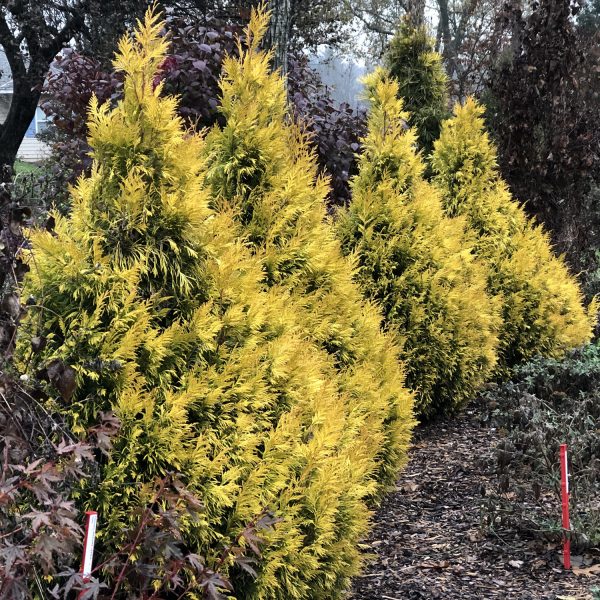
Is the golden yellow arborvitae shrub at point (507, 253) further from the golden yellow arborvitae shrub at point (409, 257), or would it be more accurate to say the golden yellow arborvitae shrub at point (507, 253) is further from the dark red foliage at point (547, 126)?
the dark red foliage at point (547, 126)

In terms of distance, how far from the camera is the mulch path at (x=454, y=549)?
142 inches

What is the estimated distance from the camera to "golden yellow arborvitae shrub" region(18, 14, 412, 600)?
2.60 m

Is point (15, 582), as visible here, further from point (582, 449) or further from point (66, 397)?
point (582, 449)

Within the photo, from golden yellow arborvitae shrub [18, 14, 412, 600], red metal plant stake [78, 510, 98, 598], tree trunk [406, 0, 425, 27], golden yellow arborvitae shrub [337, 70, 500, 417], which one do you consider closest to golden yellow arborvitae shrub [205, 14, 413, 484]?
golden yellow arborvitae shrub [18, 14, 412, 600]

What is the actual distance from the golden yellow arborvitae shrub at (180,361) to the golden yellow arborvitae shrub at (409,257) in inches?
100

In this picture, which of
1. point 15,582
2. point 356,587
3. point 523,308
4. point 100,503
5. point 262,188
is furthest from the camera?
point 523,308

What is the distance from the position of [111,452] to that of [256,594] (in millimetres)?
749

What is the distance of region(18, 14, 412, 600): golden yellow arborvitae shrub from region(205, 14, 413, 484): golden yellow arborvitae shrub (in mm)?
722

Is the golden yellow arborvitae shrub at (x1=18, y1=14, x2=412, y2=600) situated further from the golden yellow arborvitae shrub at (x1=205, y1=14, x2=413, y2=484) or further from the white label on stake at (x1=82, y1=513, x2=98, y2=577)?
the golden yellow arborvitae shrub at (x1=205, y1=14, x2=413, y2=484)

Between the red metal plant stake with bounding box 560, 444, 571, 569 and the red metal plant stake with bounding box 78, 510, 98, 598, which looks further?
the red metal plant stake with bounding box 560, 444, 571, 569

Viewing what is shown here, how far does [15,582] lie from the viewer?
6.02 feet

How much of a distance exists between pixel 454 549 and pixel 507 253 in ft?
12.7

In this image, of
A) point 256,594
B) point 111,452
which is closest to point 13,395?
point 111,452

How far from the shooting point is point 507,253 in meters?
7.28
